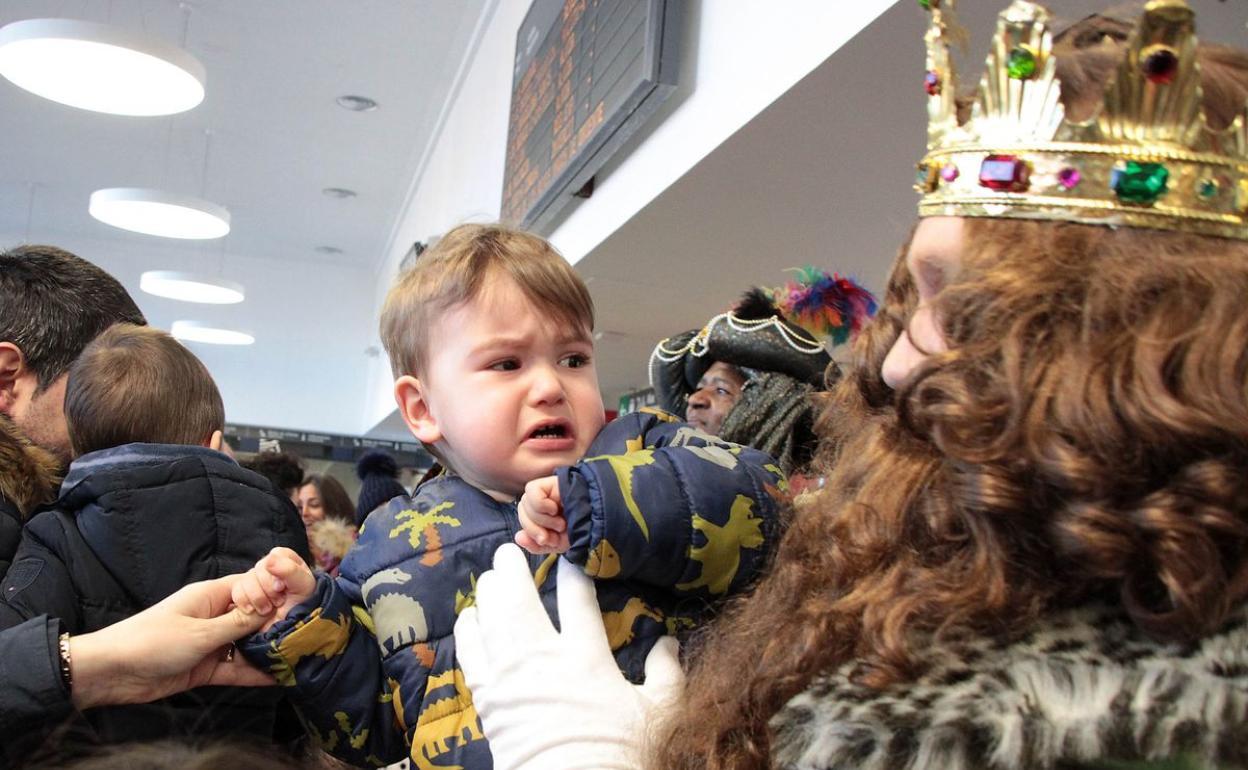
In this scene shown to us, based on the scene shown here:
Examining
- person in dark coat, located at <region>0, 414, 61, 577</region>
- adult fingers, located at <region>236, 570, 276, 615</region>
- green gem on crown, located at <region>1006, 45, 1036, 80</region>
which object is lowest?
adult fingers, located at <region>236, 570, 276, 615</region>

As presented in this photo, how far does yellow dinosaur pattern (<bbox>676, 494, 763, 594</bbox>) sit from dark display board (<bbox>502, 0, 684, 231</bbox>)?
1.52m

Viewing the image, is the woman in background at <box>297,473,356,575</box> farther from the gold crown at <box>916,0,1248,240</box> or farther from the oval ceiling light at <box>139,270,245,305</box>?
the gold crown at <box>916,0,1248,240</box>

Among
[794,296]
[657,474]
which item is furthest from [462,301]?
[794,296]

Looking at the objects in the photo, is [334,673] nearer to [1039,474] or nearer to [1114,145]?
[1039,474]

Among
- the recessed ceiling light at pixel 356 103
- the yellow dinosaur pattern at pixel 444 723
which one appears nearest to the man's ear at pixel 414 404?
the yellow dinosaur pattern at pixel 444 723

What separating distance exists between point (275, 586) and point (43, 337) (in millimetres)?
844

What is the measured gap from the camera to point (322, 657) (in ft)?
3.96

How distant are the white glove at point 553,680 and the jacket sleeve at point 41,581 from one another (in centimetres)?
56

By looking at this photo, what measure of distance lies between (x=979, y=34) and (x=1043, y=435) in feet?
3.54

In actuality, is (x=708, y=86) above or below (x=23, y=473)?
above

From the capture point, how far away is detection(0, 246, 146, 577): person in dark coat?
1.60 metres

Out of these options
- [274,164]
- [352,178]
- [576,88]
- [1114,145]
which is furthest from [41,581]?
[352,178]

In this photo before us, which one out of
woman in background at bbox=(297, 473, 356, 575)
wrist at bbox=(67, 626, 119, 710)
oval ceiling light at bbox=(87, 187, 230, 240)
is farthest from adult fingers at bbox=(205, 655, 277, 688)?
oval ceiling light at bbox=(87, 187, 230, 240)

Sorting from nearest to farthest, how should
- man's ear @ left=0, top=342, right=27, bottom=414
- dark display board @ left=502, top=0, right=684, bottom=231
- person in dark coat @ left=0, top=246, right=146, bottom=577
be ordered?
person in dark coat @ left=0, top=246, right=146, bottom=577
man's ear @ left=0, top=342, right=27, bottom=414
dark display board @ left=502, top=0, right=684, bottom=231
